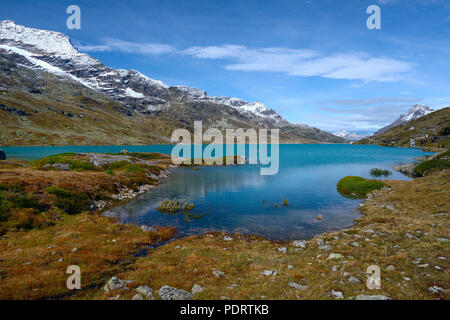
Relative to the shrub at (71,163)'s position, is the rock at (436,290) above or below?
below

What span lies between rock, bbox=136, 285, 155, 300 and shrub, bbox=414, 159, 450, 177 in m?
60.7

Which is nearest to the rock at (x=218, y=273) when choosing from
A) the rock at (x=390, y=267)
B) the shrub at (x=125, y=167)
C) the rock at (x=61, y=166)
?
the rock at (x=390, y=267)

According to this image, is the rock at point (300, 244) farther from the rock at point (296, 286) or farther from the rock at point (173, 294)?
the rock at point (173, 294)

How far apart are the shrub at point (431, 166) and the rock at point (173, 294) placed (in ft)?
194

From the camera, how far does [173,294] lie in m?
12.5

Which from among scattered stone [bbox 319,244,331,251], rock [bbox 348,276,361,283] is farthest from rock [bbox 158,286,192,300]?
scattered stone [bbox 319,244,331,251]

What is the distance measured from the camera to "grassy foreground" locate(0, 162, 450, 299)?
505 inches

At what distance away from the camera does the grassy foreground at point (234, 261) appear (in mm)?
12836

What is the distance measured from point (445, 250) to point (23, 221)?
1477 inches

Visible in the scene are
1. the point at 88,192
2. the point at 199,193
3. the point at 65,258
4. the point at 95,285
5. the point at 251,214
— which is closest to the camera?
the point at 95,285
